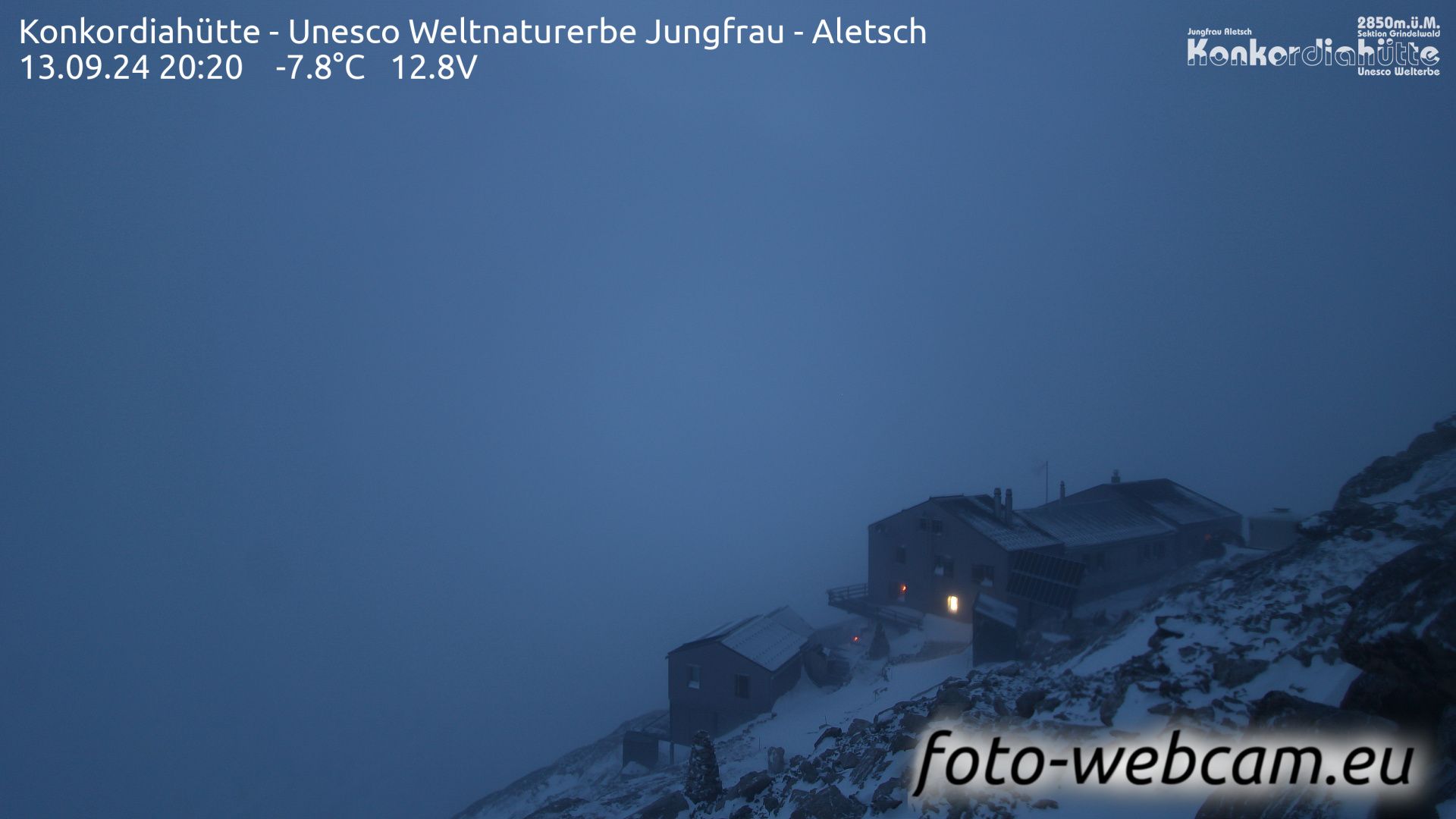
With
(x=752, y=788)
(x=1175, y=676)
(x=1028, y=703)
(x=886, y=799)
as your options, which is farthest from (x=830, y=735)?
(x=1175, y=676)

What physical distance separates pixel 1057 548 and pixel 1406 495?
18741 millimetres

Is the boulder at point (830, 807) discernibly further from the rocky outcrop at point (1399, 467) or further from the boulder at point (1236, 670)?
the rocky outcrop at point (1399, 467)

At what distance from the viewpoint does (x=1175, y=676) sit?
14.8m

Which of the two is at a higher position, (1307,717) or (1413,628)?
(1413,628)

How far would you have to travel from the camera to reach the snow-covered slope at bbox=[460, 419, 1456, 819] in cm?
1308

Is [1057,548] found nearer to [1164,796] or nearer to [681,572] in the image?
[1164,796]

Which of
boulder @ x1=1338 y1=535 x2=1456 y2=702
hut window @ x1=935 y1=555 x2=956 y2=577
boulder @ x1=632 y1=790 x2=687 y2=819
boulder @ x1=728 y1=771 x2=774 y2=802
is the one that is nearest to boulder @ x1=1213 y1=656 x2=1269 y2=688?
boulder @ x1=1338 y1=535 x2=1456 y2=702

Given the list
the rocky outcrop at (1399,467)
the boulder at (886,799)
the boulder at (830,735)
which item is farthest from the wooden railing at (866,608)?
the boulder at (886,799)

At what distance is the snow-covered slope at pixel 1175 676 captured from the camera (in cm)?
1308

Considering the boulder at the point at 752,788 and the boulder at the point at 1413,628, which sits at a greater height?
the boulder at the point at 1413,628

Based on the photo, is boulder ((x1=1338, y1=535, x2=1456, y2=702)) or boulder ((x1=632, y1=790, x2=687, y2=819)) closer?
boulder ((x1=1338, y1=535, x2=1456, y2=702))

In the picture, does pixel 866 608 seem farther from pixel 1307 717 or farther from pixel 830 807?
pixel 1307 717

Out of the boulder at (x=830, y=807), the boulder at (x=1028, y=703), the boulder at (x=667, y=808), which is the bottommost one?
the boulder at (x=667, y=808)

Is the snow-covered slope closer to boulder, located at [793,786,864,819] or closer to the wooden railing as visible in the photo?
boulder, located at [793,786,864,819]
